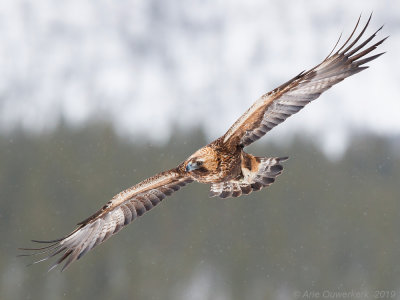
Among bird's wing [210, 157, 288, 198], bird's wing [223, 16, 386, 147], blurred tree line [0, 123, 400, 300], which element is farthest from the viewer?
blurred tree line [0, 123, 400, 300]

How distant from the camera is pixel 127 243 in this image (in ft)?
57.6

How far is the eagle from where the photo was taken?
5422 millimetres

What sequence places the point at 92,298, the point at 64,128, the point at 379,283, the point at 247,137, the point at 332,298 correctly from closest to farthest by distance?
1. the point at 247,137
2. the point at 92,298
3. the point at 379,283
4. the point at 332,298
5. the point at 64,128

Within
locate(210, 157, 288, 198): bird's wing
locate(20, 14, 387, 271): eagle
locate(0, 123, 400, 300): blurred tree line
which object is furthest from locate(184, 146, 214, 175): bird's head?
locate(0, 123, 400, 300): blurred tree line

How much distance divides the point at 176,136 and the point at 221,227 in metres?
3.39

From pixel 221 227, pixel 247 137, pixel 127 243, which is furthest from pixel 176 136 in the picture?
pixel 247 137

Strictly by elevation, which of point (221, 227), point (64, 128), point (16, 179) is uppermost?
point (64, 128)

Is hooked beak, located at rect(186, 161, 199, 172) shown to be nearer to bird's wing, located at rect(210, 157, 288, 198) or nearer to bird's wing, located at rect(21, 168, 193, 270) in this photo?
bird's wing, located at rect(21, 168, 193, 270)

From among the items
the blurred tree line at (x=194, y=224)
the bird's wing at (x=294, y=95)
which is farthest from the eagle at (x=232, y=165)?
the blurred tree line at (x=194, y=224)

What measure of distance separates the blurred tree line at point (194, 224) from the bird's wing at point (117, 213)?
10.00 metres

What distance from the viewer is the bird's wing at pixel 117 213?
231 inches

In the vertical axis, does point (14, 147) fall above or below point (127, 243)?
above

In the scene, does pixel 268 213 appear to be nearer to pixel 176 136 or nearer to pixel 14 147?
pixel 176 136

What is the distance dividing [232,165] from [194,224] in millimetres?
13163
